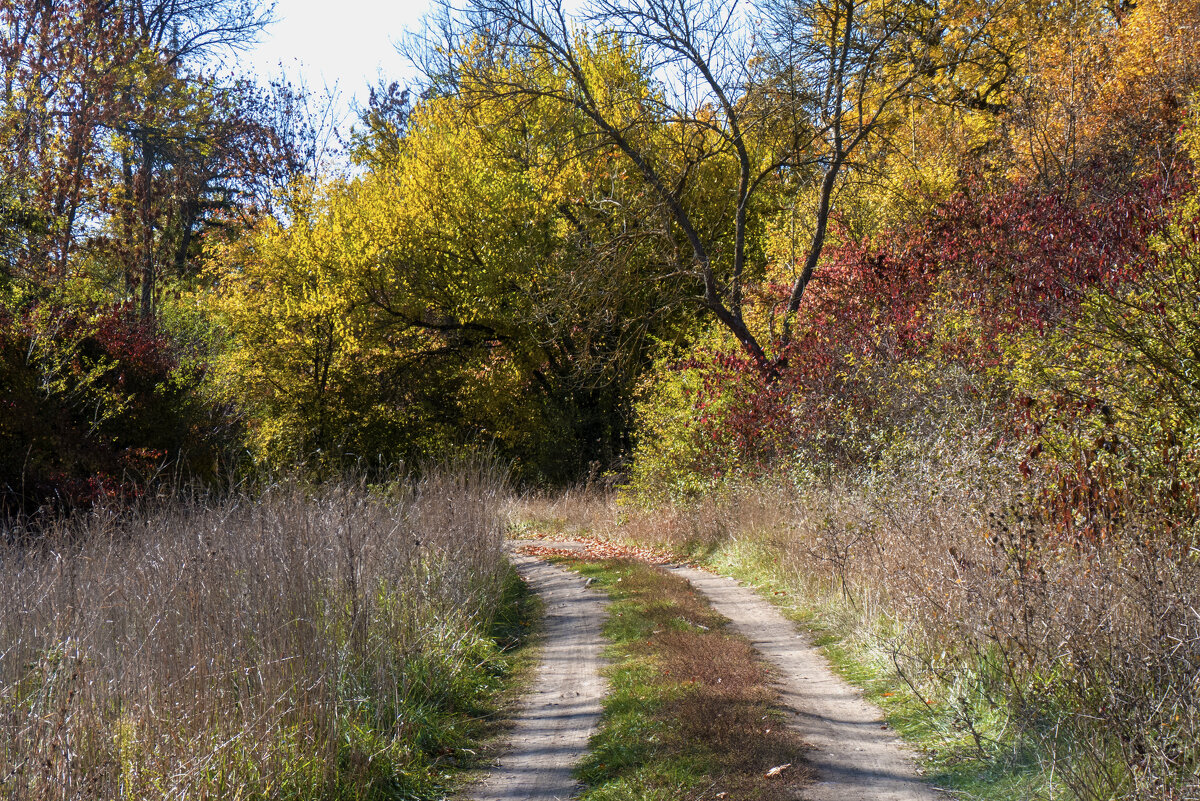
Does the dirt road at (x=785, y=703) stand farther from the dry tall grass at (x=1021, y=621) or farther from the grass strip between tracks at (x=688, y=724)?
the dry tall grass at (x=1021, y=621)

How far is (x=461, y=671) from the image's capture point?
273 inches

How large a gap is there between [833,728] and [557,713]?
73.2 inches

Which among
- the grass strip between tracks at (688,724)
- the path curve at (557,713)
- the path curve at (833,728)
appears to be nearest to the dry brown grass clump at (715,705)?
the grass strip between tracks at (688,724)

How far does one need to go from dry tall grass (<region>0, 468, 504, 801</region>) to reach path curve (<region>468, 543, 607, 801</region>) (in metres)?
0.51

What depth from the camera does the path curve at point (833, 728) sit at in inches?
184

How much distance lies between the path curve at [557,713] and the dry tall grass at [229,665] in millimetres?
507

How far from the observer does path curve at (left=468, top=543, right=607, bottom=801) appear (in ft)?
16.6

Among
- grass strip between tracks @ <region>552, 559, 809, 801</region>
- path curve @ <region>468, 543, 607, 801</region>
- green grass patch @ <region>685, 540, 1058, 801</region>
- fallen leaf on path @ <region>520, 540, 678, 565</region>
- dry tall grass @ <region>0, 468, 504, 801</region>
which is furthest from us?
fallen leaf on path @ <region>520, 540, 678, 565</region>

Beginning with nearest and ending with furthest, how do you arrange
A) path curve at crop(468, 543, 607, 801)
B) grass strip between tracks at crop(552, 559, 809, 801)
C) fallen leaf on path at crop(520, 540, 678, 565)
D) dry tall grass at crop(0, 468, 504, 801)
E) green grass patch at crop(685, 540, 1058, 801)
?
dry tall grass at crop(0, 468, 504, 801) → green grass patch at crop(685, 540, 1058, 801) → grass strip between tracks at crop(552, 559, 809, 801) → path curve at crop(468, 543, 607, 801) → fallen leaf on path at crop(520, 540, 678, 565)

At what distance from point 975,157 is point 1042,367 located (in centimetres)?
1556

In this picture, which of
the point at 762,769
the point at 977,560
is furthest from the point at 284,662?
the point at 977,560

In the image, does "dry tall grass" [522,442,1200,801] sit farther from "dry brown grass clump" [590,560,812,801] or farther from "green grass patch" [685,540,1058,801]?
"dry brown grass clump" [590,560,812,801]

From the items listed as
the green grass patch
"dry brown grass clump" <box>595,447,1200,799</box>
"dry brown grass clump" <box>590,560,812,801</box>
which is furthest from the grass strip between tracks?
"dry brown grass clump" <box>595,447,1200,799</box>

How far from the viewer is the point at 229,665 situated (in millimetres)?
4633
